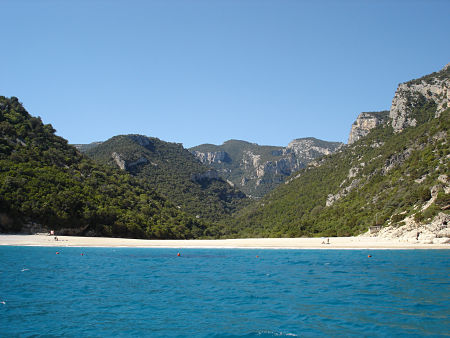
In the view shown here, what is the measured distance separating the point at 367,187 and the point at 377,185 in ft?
12.3

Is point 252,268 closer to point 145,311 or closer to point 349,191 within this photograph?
point 145,311

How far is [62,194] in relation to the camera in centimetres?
6162

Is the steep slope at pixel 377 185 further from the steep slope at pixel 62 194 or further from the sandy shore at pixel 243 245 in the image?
the steep slope at pixel 62 194

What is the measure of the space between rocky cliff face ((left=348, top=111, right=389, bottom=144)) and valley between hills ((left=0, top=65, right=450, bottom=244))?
27591mm

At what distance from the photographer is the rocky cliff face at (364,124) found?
144625mm

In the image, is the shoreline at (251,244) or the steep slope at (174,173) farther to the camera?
the steep slope at (174,173)

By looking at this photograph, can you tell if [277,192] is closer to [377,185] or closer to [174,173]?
[174,173]

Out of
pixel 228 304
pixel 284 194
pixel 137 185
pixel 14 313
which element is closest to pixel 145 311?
pixel 228 304

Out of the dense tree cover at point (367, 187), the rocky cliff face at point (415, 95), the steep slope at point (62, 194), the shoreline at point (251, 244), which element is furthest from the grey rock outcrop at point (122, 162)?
the rocky cliff face at point (415, 95)

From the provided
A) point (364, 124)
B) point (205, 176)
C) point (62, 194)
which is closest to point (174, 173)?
point (205, 176)

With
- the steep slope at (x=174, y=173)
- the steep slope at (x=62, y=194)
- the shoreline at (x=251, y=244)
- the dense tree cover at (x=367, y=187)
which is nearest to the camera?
the shoreline at (x=251, y=244)

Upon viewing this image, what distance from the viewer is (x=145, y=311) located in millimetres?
15078

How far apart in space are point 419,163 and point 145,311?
65.7m

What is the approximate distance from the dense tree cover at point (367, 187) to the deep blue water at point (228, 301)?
1186 inches
